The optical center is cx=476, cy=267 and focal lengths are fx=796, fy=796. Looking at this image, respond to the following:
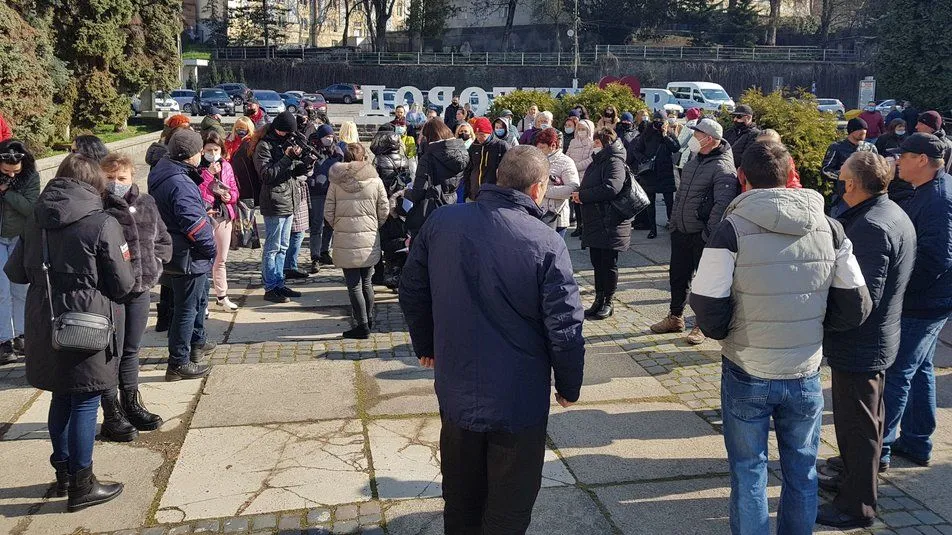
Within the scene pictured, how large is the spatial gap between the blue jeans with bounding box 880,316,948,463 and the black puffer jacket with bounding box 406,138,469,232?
4.13 metres

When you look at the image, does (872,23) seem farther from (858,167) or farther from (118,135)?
(858,167)

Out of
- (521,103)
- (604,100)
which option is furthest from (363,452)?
(521,103)

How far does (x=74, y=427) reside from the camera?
417 centimetres

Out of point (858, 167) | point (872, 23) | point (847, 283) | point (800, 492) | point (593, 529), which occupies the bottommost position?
point (593, 529)

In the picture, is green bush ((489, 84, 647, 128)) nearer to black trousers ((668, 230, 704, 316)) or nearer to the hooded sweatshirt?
black trousers ((668, 230, 704, 316))

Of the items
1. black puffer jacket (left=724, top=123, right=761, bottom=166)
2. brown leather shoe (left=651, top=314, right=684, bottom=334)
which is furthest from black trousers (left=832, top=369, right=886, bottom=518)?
black puffer jacket (left=724, top=123, right=761, bottom=166)

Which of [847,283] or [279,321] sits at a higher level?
[847,283]

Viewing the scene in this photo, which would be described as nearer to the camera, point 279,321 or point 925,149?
point 925,149

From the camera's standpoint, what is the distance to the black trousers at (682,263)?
6988 mm

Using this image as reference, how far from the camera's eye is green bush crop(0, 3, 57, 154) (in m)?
14.0

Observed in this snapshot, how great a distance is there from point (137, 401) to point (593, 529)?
122 inches

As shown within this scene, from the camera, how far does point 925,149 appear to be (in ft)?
15.0

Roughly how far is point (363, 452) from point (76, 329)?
5.86 feet

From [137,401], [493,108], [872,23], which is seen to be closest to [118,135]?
[493,108]
